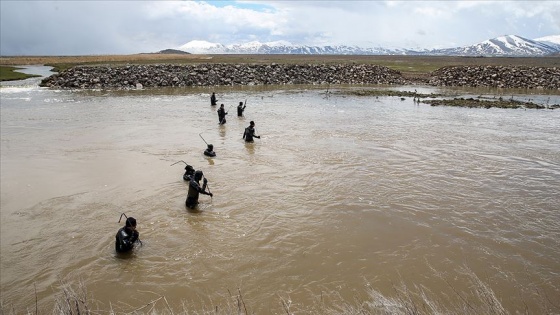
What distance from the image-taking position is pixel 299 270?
7.63m

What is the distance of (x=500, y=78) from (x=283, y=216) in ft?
160

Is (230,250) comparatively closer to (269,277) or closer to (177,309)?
(269,277)

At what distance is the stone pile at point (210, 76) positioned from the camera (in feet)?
144

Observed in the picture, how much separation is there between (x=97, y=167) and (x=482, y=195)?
44.2 ft

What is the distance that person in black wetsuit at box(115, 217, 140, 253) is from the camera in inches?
314

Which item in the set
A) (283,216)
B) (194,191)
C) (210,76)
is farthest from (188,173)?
(210,76)

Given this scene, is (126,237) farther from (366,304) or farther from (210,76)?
(210,76)

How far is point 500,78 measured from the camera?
158ft

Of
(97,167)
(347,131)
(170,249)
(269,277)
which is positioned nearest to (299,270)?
(269,277)

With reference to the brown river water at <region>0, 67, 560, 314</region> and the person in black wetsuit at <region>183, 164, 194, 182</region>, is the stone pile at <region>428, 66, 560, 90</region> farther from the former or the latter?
the person in black wetsuit at <region>183, 164, 194, 182</region>

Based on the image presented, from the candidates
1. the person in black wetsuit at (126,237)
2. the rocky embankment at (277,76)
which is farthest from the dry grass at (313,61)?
the person in black wetsuit at (126,237)

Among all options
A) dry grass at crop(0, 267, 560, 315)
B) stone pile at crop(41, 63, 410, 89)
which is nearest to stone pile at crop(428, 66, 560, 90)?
stone pile at crop(41, 63, 410, 89)

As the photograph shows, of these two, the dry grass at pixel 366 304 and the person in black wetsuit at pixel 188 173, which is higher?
the person in black wetsuit at pixel 188 173

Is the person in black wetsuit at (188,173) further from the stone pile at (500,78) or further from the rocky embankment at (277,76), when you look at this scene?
the stone pile at (500,78)
